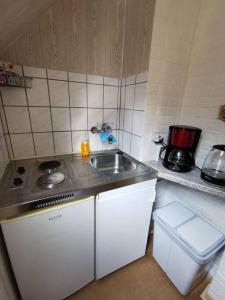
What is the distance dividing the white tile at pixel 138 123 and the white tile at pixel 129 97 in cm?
10

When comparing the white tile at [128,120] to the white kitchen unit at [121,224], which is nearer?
the white kitchen unit at [121,224]

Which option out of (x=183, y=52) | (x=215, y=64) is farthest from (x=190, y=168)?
(x=183, y=52)

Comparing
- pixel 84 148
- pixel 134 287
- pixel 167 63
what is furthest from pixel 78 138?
pixel 134 287

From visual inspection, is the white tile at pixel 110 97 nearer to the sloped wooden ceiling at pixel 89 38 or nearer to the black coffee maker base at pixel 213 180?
the sloped wooden ceiling at pixel 89 38

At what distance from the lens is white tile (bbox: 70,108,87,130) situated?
126cm

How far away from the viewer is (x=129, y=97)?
4.09ft

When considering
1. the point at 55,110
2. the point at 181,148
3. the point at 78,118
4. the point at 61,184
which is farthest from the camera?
the point at 78,118

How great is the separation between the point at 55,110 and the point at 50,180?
611 millimetres

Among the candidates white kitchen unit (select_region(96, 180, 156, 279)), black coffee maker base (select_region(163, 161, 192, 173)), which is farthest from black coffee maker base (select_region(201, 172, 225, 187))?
white kitchen unit (select_region(96, 180, 156, 279))

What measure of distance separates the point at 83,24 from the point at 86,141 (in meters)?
0.92

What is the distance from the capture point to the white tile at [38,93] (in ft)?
3.52

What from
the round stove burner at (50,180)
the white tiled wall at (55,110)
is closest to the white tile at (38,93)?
the white tiled wall at (55,110)

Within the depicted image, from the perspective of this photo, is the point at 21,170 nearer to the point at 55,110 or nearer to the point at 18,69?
the point at 55,110

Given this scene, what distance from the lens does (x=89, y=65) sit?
1212mm
